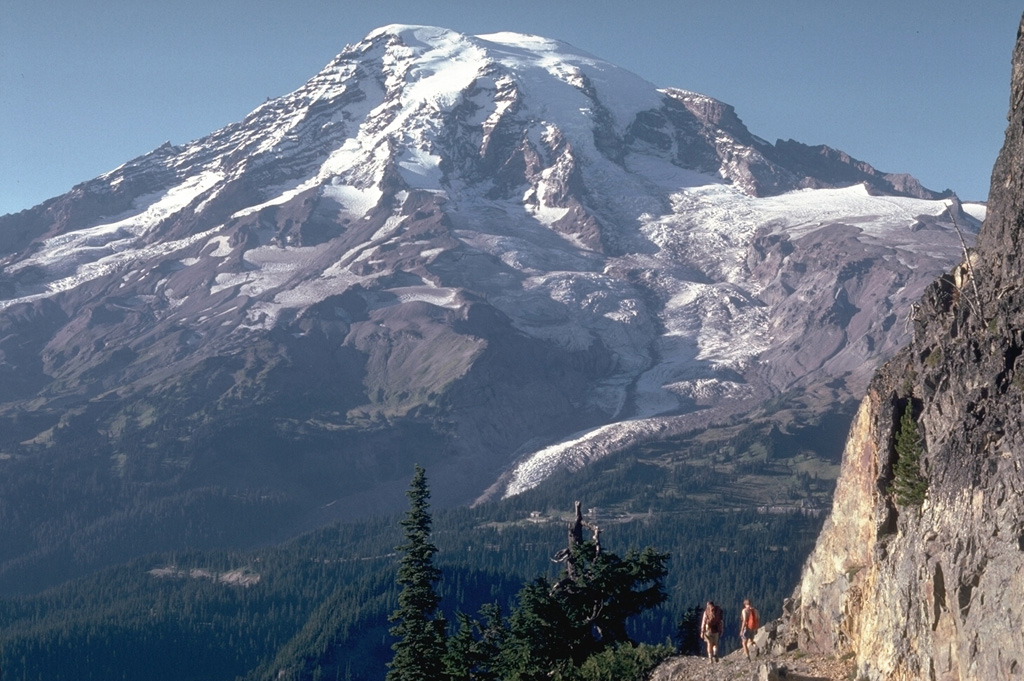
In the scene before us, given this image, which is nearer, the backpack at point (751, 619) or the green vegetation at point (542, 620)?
the backpack at point (751, 619)

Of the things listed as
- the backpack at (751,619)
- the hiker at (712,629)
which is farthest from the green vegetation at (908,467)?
the backpack at (751,619)

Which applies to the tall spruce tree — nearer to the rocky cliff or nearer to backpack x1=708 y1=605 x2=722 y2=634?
backpack x1=708 y1=605 x2=722 y2=634

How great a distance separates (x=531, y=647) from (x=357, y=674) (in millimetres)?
137927

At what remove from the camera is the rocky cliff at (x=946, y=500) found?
36.6 metres

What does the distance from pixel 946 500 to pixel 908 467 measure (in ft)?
14.1

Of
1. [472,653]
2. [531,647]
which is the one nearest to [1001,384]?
[531,647]

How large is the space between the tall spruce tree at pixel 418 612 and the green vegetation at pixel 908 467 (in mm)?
29896

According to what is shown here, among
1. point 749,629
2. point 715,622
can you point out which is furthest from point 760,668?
point 749,629

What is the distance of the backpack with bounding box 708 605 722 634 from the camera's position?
171 ft

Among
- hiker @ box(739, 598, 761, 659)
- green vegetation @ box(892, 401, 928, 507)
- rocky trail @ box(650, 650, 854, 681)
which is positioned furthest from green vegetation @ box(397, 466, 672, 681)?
green vegetation @ box(892, 401, 928, 507)

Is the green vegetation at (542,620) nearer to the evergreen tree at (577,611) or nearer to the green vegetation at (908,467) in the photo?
the evergreen tree at (577,611)

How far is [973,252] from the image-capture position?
45875 mm

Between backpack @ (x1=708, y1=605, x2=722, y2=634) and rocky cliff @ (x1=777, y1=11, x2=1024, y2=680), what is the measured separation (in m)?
2.54

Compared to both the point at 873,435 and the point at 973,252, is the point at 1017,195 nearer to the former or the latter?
the point at 973,252
